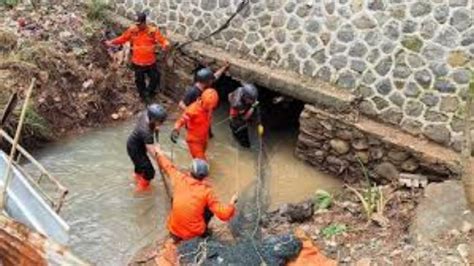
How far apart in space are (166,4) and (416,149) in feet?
16.9

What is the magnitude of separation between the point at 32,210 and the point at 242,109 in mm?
3647

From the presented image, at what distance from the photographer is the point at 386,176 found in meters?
10.9

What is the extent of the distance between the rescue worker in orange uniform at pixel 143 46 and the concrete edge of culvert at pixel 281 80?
58 cm

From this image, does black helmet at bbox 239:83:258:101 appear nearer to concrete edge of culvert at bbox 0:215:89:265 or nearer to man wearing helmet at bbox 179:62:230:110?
man wearing helmet at bbox 179:62:230:110

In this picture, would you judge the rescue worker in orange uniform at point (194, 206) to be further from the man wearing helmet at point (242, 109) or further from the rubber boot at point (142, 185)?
the man wearing helmet at point (242, 109)

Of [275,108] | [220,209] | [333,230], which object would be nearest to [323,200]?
[333,230]

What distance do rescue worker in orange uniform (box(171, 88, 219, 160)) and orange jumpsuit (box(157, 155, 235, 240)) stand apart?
176cm

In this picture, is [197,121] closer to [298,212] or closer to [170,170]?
[170,170]

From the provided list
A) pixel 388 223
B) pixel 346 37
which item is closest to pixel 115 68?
pixel 346 37

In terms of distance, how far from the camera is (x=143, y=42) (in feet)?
41.9

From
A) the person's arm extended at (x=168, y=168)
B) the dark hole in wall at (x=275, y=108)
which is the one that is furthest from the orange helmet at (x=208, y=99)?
the dark hole in wall at (x=275, y=108)

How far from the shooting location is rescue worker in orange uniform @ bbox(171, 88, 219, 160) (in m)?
10.8

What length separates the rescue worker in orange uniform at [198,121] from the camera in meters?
10.8

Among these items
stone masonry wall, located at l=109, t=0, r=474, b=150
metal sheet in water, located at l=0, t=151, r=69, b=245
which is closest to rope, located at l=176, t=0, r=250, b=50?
stone masonry wall, located at l=109, t=0, r=474, b=150
